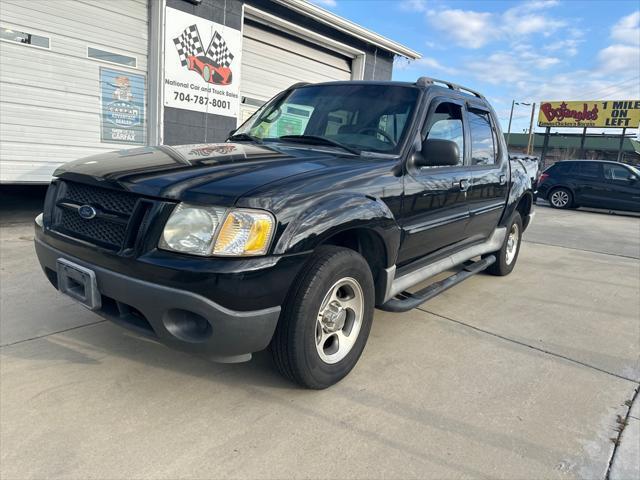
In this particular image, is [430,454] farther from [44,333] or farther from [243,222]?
[44,333]

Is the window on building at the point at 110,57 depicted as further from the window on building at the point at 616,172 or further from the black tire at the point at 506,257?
the window on building at the point at 616,172

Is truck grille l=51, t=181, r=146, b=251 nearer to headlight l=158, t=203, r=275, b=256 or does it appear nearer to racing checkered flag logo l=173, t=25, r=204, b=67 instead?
headlight l=158, t=203, r=275, b=256

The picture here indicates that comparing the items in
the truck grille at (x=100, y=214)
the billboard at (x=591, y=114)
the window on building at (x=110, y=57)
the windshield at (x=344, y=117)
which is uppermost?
the billboard at (x=591, y=114)

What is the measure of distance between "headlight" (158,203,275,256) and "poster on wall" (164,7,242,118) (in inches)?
278

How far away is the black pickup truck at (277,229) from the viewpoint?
2.20 metres

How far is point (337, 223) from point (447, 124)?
6.09 feet

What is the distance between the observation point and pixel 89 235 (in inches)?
98.8

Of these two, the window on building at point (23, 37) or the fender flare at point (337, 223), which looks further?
the window on building at point (23, 37)

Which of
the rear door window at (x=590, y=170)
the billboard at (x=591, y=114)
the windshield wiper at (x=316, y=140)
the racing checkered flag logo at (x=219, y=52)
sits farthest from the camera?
the billboard at (x=591, y=114)

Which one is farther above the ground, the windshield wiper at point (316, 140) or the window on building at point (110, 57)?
the window on building at point (110, 57)

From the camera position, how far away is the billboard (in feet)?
112

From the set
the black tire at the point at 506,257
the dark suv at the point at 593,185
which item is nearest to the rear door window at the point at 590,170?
the dark suv at the point at 593,185

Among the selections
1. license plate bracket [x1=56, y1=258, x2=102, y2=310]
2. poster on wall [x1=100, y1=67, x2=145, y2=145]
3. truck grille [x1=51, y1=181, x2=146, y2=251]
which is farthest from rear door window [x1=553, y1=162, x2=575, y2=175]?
license plate bracket [x1=56, y1=258, x2=102, y2=310]

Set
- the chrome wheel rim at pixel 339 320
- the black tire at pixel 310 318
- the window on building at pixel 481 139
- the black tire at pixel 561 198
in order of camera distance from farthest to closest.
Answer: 1. the black tire at pixel 561 198
2. the window on building at pixel 481 139
3. the chrome wheel rim at pixel 339 320
4. the black tire at pixel 310 318
